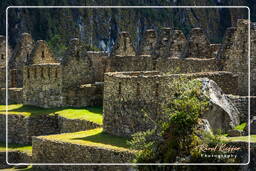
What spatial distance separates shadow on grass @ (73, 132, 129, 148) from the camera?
31188mm

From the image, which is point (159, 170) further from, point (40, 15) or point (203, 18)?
point (40, 15)

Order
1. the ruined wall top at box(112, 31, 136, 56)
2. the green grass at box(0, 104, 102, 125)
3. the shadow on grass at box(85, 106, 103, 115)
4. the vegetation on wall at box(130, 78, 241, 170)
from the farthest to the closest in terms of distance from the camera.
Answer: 1. the ruined wall top at box(112, 31, 136, 56)
2. the shadow on grass at box(85, 106, 103, 115)
3. the green grass at box(0, 104, 102, 125)
4. the vegetation on wall at box(130, 78, 241, 170)

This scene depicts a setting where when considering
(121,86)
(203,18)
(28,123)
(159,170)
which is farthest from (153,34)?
(203,18)

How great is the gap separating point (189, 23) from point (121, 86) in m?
89.4

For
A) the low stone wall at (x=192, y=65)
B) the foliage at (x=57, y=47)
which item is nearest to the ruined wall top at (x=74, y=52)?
the low stone wall at (x=192, y=65)

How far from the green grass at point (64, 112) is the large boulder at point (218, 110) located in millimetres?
7395

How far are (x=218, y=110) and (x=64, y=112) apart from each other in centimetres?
1251

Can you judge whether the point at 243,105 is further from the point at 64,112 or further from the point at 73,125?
the point at 64,112

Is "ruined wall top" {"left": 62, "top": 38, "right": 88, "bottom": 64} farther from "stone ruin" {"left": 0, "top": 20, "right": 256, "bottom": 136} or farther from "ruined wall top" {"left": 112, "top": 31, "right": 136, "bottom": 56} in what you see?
"ruined wall top" {"left": 112, "top": 31, "right": 136, "bottom": 56}

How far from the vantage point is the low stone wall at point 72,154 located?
29797 millimetres

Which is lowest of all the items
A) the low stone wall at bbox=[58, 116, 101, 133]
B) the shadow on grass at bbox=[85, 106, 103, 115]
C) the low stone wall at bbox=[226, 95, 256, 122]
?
the low stone wall at bbox=[58, 116, 101, 133]

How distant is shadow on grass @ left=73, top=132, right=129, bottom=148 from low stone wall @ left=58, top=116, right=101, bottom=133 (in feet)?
8.86

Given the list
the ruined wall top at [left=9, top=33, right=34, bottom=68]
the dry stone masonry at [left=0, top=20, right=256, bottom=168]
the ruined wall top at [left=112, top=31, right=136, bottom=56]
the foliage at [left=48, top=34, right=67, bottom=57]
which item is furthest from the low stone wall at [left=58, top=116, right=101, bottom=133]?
the foliage at [left=48, top=34, right=67, bottom=57]

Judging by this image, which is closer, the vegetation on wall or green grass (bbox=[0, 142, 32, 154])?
the vegetation on wall
